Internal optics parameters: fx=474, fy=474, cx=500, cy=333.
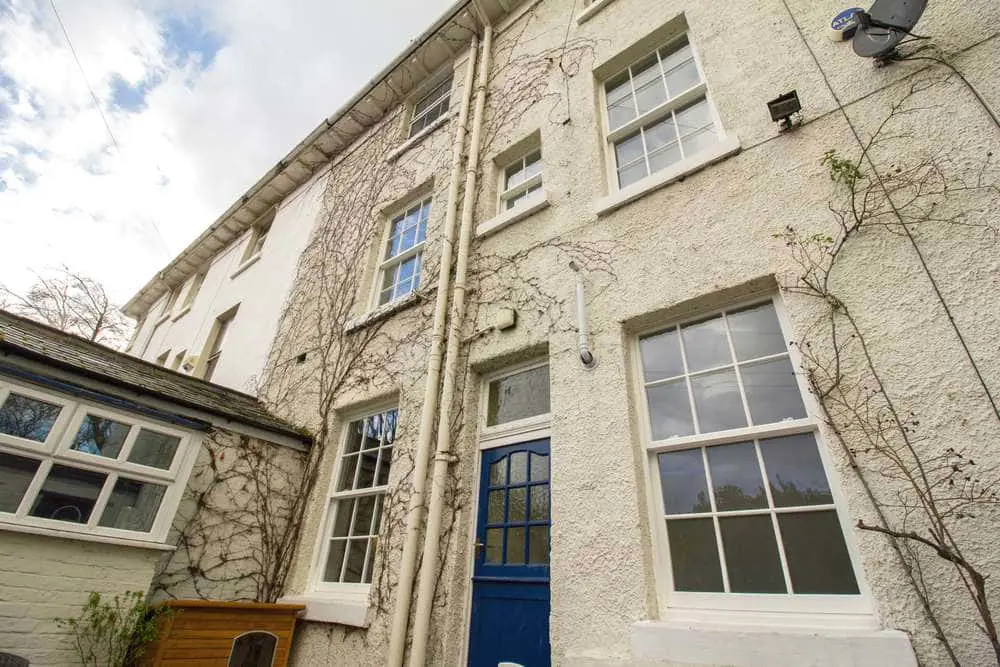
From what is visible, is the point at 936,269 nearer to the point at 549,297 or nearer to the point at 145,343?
the point at 549,297

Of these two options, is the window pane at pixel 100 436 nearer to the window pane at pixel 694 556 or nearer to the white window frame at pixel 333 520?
the white window frame at pixel 333 520

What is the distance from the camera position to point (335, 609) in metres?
4.57

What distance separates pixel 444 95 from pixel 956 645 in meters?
9.23

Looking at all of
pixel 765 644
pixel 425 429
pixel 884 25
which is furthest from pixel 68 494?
pixel 884 25

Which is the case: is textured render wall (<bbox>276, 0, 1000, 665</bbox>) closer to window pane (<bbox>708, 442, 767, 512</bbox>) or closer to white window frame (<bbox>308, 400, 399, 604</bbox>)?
white window frame (<bbox>308, 400, 399, 604</bbox>)

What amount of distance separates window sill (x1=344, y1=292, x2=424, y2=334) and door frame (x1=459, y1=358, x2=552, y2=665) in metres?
1.59

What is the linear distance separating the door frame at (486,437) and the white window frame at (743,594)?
0.87 meters

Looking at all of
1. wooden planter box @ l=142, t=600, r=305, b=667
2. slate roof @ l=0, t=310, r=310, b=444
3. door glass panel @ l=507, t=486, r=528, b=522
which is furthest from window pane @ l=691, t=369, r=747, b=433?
slate roof @ l=0, t=310, r=310, b=444

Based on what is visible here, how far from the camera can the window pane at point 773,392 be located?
10.1 feet

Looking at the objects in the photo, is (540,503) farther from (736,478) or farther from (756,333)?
(756,333)

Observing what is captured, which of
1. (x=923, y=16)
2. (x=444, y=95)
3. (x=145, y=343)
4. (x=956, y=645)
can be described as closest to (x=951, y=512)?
(x=956, y=645)

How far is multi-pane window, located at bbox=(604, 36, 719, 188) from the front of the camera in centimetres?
462

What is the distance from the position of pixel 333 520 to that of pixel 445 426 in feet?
7.29

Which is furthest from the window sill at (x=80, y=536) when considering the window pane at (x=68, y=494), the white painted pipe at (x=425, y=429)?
the white painted pipe at (x=425, y=429)
